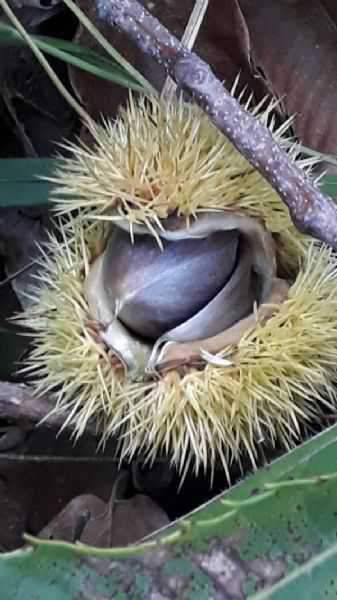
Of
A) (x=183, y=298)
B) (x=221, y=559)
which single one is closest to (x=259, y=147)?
(x=183, y=298)

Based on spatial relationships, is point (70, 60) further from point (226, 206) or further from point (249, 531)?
point (249, 531)

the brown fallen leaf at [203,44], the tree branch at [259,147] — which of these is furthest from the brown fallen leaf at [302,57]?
the tree branch at [259,147]

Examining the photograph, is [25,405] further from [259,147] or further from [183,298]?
[259,147]

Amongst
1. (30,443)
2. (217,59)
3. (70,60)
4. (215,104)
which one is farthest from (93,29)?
(30,443)

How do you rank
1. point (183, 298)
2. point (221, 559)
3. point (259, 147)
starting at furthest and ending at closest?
point (183, 298)
point (259, 147)
point (221, 559)

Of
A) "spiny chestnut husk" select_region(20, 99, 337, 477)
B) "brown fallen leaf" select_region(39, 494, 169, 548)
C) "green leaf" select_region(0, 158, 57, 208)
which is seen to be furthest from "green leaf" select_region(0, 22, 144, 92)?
"brown fallen leaf" select_region(39, 494, 169, 548)
